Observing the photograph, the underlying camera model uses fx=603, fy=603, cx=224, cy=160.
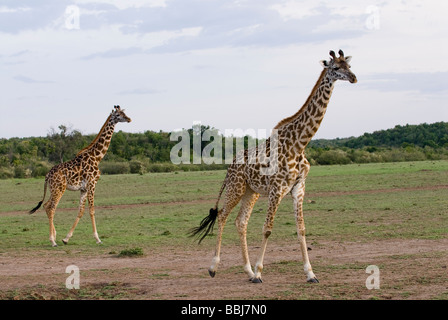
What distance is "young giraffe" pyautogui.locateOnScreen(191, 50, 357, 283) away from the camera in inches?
306

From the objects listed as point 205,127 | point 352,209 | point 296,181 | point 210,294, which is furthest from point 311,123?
point 205,127

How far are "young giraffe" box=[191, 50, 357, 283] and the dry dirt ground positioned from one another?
397mm

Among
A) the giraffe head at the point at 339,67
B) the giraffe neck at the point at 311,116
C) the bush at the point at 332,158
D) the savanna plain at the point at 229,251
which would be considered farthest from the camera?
the bush at the point at 332,158

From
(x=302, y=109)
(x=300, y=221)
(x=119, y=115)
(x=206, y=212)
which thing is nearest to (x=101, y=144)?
(x=119, y=115)

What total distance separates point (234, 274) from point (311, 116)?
245 centimetres

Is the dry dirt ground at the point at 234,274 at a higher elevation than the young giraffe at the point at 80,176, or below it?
below

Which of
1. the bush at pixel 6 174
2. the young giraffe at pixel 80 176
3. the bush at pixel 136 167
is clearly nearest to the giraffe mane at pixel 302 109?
the young giraffe at pixel 80 176

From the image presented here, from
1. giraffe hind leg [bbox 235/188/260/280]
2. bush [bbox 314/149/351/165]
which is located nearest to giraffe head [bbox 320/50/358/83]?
giraffe hind leg [bbox 235/188/260/280]

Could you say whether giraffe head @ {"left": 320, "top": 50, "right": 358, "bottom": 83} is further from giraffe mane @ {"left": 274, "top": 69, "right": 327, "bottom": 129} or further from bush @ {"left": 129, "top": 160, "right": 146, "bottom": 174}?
bush @ {"left": 129, "top": 160, "right": 146, "bottom": 174}

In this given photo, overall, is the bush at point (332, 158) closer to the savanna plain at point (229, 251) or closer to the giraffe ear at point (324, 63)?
the savanna plain at point (229, 251)

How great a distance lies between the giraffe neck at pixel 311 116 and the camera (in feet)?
26.1

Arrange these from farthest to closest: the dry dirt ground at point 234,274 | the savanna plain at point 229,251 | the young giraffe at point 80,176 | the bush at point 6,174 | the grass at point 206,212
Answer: the bush at point 6,174, the young giraffe at point 80,176, the grass at point 206,212, the savanna plain at point 229,251, the dry dirt ground at point 234,274

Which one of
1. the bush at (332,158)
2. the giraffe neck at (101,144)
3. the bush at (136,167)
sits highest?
the giraffe neck at (101,144)

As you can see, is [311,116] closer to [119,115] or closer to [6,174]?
[119,115]
